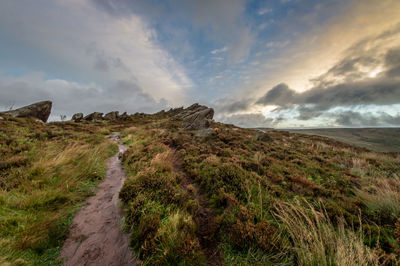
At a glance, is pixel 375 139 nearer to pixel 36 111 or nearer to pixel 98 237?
Result: pixel 98 237

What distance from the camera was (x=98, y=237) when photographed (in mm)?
3227

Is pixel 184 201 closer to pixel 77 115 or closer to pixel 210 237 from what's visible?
pixel 210 237

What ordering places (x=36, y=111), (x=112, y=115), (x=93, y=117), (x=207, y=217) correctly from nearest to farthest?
1. (x=207, y=217)
2. (x=36, y=111)
3. (x=93, y=117)
4. (x=112, y=115)

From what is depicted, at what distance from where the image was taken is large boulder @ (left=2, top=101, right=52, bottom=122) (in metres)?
23.2

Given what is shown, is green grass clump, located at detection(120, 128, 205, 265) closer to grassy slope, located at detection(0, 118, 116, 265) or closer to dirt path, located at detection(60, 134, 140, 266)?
dirt path, located at detection(60, 134, 140, 266)

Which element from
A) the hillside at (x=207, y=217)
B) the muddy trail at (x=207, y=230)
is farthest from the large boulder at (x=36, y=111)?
the muddy trail at (x=207, y=230)

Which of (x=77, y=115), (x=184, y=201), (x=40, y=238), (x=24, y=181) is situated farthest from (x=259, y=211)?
(x=77, y=115)

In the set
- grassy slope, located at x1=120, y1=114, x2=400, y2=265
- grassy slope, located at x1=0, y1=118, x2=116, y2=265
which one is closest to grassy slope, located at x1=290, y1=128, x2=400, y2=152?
grassy slope, located at x1=120, y1=114, x2=400, y2=265

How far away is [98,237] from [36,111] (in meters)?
36.2

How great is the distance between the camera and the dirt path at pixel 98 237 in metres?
2.73

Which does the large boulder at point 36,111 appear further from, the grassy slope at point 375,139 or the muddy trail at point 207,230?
the grassy slope at point 375,139

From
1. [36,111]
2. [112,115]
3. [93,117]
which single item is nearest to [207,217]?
[36,111]

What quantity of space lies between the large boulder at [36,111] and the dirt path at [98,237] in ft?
110

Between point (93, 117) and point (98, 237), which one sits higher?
point (93, 117)
